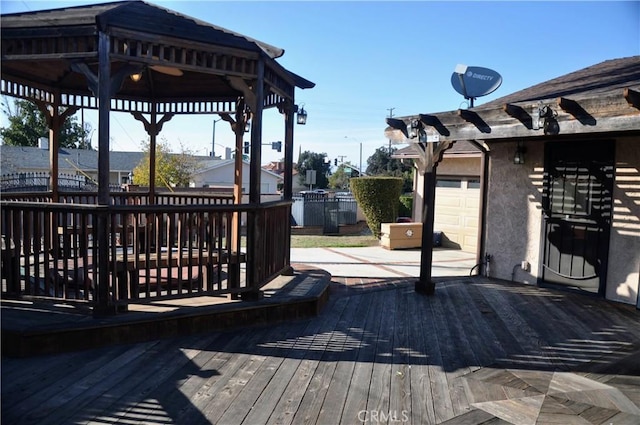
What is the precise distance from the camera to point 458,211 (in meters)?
10.9

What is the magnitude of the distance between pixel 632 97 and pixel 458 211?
7.41m

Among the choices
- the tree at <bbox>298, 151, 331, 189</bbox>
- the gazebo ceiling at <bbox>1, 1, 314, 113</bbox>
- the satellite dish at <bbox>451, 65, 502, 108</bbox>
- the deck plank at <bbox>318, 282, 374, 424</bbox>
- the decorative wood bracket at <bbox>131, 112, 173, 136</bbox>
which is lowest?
the deck plank at <bbox>318, 282, 374, 424</bbox>

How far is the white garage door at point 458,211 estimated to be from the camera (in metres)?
10.6

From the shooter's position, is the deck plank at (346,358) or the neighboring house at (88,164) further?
the neighboring house at (88,164)

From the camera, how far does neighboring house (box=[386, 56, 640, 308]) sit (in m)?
4.90

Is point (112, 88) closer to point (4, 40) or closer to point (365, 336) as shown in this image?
point (4, 40)

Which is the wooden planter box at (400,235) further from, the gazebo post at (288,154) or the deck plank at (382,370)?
the deck plank at (382,370)

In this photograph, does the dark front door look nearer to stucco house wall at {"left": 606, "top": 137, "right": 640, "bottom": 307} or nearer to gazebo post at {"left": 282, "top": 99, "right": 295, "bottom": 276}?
stucco house wall at {"left": 606, "top": 137, "right": 640, "bottom": 307}

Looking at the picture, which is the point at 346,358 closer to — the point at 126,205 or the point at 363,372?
the point at 363,372

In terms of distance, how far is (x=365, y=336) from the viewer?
408 cm

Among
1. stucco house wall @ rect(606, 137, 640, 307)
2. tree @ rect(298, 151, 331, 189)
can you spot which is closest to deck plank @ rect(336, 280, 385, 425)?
stucco house wall @ rect(606, 137, 640, 307)

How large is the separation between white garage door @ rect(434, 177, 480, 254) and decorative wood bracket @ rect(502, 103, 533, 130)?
19.5ft

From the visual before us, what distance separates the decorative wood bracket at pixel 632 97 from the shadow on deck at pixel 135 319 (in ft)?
10.8

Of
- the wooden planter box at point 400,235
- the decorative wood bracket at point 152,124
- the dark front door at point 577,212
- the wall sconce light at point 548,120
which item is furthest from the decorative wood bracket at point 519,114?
the wooden planter box at point 400,235
